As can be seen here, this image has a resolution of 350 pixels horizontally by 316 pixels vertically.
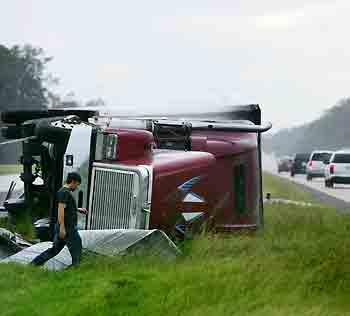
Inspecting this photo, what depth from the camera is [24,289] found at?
1174 centimetres

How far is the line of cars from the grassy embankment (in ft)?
120

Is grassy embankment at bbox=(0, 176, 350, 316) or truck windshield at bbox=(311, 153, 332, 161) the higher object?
grassy embankment at bbox=(0, 176, 350, 316)

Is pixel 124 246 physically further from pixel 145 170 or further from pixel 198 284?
pixel 198 284

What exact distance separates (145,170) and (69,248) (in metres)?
2.41

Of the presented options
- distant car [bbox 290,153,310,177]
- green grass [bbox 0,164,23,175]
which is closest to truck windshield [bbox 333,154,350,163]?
green grass [bbox 0,164,23,175]

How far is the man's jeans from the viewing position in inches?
539

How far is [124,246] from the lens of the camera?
1411 cm

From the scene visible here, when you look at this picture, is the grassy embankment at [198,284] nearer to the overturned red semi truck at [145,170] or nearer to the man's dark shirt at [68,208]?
the man's dark shirt at [68,208]

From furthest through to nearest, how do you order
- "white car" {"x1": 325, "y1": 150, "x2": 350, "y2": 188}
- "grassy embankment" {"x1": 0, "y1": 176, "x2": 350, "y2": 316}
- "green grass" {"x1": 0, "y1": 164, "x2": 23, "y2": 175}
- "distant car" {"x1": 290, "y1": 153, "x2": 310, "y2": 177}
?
"distant car" {"x1": 290, "y1": 153, "x2": 310, "y2": 177}
"white car" {"x1": 325, "y1": 150, "x2": 350, "y2": 188}
"green grass" {"x1": 0, "y1": 164, "x2": 23, "y2": 175}
"grassy embankment" {"x1": 0, "y1": 176, "x2": 350, "y2": 316}

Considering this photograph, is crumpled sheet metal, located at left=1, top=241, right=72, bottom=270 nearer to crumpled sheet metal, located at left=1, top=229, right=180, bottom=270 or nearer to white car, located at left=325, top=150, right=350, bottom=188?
crumpled sheet metal, located at left=1, top=229, right=180, bottom=270

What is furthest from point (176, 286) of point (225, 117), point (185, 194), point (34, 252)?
point (225, 117)

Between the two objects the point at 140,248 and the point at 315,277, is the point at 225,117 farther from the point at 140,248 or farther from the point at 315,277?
the point at 315,277

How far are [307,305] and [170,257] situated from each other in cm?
340

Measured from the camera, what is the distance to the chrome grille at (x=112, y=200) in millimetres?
15484
